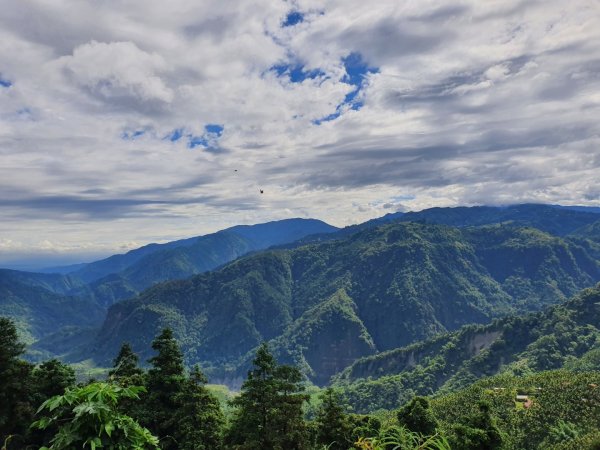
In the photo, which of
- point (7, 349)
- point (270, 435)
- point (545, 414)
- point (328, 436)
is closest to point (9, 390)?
point (7, 349)

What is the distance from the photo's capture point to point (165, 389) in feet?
146

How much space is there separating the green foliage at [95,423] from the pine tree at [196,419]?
1336 inches

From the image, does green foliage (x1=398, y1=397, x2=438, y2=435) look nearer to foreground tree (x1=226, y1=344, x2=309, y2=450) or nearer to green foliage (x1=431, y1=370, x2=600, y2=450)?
foreground tree (x1=226, y1=344, x2=309, y2=450)

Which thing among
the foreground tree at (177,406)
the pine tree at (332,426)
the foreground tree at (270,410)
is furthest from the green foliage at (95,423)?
the pine tree at (332,426)

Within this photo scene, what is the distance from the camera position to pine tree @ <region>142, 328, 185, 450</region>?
4169 cm

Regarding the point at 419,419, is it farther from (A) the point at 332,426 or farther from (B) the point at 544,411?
(B) the point at 544,411

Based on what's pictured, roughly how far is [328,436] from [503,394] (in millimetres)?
102657

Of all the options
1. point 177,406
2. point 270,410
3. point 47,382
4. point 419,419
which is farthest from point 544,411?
point 47,382

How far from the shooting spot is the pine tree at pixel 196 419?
39.1 meters

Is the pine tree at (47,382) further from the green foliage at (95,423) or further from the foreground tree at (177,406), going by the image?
the green foliage at (95,423)

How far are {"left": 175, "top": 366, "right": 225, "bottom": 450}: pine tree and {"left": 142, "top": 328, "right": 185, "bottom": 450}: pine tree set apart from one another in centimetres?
87

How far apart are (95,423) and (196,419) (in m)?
36.2

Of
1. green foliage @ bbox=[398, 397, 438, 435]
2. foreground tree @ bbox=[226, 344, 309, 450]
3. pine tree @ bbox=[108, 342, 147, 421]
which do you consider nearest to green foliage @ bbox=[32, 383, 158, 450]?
pine tree @ bbox=[108, 342, 147, 421]

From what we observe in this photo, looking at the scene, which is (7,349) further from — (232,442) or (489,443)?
(489,443)
